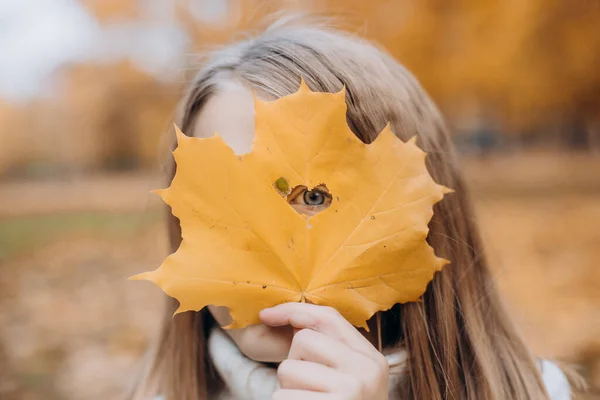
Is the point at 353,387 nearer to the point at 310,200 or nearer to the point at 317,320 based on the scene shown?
the point at 317,320

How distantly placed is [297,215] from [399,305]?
41 cm

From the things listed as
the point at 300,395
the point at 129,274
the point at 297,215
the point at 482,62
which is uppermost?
the point at 482,62

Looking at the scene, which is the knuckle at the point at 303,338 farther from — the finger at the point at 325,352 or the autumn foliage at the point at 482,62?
the autumn foliage at the point at 482,62

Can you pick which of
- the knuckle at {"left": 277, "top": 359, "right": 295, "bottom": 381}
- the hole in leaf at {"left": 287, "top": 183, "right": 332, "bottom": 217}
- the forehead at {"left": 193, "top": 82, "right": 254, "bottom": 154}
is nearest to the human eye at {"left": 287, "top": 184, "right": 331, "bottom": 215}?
the hole in leaf at {"left": 287, "top": 183, "right": 332, "bottom": 217}

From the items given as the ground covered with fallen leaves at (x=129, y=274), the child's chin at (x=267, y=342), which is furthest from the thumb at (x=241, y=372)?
the ground covered with fallen leaves at (x=129, y=274)

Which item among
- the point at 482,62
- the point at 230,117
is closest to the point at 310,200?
the point at 230,117

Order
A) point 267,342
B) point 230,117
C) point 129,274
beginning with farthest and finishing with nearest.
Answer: point 129,274, point 230,117, point 267,342

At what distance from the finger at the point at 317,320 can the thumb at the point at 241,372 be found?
0.95 feet

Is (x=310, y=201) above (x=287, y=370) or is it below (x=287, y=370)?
above

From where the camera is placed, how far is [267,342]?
0.85 m

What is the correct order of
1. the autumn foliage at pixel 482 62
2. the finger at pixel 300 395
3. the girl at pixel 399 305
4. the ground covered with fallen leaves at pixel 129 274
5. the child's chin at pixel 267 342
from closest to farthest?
the finger at pixel 300 395 < the child's chin at pixel 267 342 < the girl at pixel 399 305 < the ground covered with fallen leaves at pixel 129 274 < the autumn foliage at pixel 482 62

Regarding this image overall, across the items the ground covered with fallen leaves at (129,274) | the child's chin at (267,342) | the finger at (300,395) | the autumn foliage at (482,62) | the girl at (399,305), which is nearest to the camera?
the finger at (300,395)

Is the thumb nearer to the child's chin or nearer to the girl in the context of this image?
the girl

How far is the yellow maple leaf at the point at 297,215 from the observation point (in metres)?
0.74
